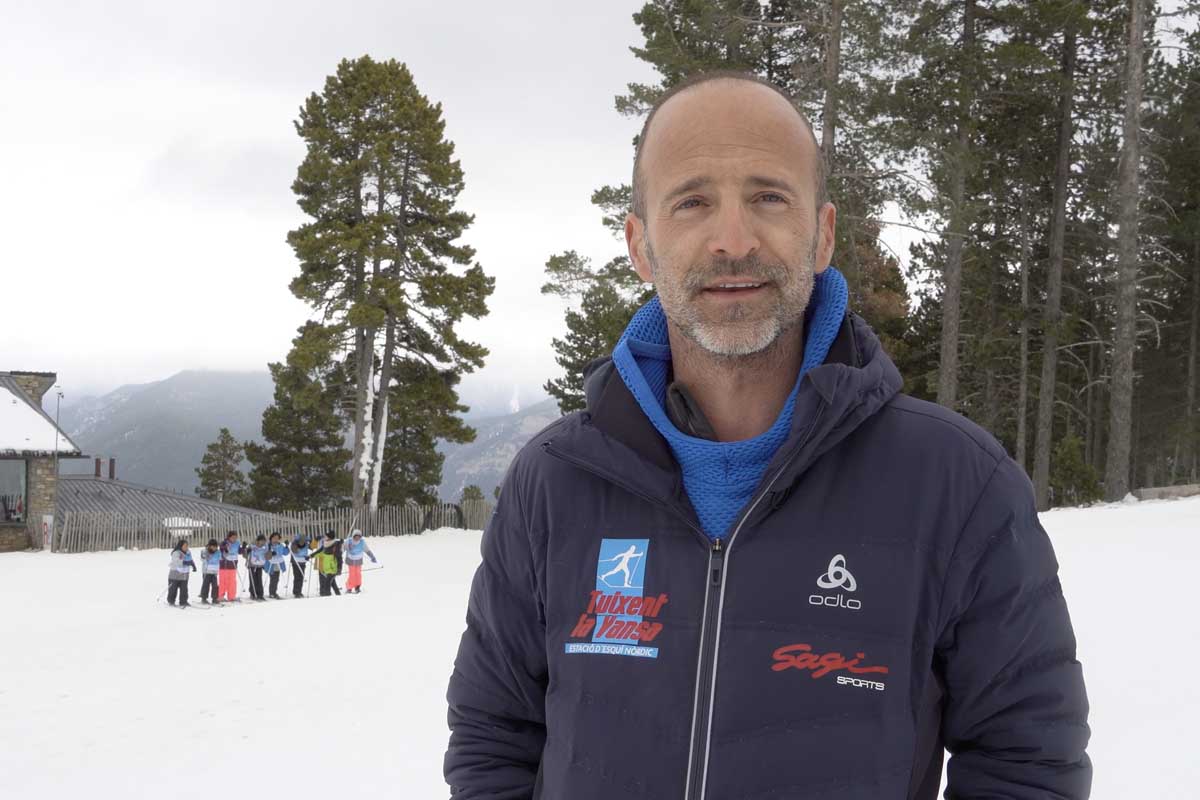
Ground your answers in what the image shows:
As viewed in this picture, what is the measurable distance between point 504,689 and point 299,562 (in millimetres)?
17405

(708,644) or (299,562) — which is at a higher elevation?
(708,644)

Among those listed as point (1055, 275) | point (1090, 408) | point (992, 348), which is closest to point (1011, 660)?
point (1055, 275)

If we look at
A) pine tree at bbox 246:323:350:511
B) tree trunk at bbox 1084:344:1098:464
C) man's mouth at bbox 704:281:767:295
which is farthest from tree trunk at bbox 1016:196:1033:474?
pine tree at bbox 246:323:350:511

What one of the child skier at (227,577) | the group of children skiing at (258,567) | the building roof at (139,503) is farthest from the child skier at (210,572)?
the building roof at (139,503)

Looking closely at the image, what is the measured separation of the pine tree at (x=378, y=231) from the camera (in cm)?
2666

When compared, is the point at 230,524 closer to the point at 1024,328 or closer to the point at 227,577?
the point at 227,577

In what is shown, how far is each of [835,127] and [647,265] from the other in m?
17.4

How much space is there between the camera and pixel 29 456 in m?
25.9

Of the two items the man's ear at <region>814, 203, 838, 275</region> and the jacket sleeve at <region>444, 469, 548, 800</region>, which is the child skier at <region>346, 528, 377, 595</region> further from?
the man's ear at <region>814, 203, 838, 275</region>

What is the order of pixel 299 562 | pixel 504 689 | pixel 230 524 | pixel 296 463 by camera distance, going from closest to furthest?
pixel 504 689 < pixel 299 562 < pixel 230 524 < pixel 296 463

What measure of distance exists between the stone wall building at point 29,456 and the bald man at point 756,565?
27.6m

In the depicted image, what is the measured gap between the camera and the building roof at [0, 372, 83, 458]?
1020 inches

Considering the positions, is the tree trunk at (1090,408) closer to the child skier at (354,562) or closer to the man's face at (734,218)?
the child skier at (354,562)

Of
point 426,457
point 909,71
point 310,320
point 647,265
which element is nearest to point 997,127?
point 909,71
